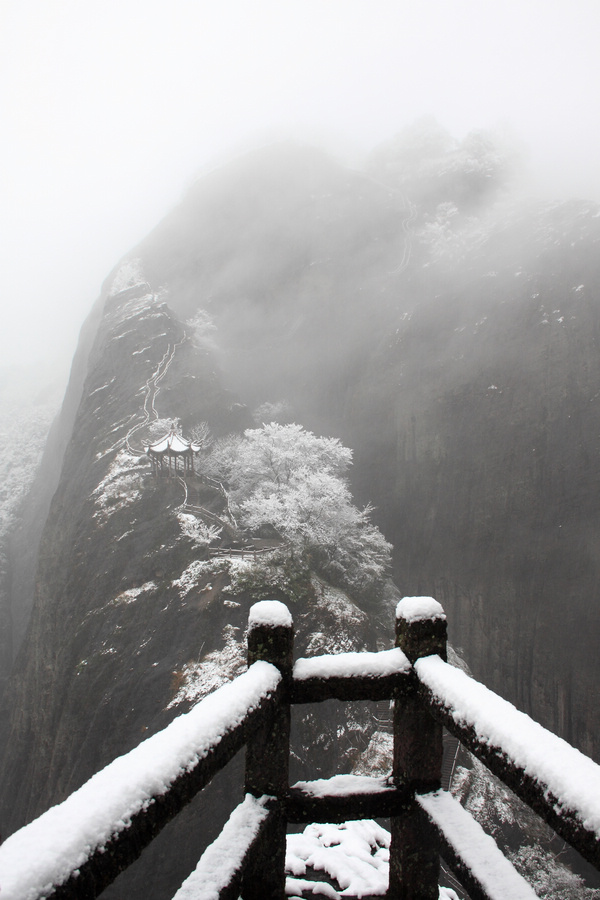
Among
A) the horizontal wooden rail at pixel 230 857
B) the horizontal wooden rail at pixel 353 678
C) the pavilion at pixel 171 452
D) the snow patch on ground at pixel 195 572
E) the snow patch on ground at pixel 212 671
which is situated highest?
the pavilion at pixel 171 452

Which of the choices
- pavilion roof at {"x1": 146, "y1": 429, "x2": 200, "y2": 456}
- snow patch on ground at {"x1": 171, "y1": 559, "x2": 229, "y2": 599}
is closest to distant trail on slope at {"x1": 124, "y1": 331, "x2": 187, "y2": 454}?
pavilion roof at {"x1": 146, "y1": 429, "x2": 200, "y2": 456}

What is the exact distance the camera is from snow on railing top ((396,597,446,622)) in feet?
10.3

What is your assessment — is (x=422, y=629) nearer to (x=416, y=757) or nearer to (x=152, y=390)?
(x=416, y=757)

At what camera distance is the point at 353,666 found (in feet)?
10.3

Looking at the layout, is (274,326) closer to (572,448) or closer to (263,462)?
(263,462)

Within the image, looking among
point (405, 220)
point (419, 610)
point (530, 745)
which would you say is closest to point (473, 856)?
point (530, 745)

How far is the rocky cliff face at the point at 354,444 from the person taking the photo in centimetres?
1692

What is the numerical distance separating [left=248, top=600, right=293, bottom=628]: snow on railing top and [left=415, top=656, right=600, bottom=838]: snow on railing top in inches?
39.2

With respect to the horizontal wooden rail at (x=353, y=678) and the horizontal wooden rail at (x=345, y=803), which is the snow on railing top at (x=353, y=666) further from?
the horizontal wooden rail at (x=345, y=803)

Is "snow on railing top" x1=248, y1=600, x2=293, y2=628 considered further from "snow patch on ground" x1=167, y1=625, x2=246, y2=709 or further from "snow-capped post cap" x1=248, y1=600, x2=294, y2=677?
"snow patch on ground" x1=167, y1=625, x2=246, y2=709

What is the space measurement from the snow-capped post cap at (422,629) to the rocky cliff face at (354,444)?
12665mm

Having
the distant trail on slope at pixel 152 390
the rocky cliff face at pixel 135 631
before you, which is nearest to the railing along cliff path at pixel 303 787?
the rocky cliff face at pixel 135 631

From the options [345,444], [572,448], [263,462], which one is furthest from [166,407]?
[572,448]

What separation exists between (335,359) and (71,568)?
26.3m
